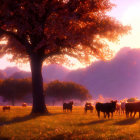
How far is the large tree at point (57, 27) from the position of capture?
24734mm

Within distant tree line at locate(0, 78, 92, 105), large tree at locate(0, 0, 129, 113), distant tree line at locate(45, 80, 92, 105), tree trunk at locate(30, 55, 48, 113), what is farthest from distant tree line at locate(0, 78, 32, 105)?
tree trunk at locate(30, 55, 48, 113)

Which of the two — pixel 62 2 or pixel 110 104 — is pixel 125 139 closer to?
pixel 110 104

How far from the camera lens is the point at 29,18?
26.0 m

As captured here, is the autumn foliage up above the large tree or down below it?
below

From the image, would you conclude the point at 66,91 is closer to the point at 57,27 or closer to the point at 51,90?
the point at 51,90

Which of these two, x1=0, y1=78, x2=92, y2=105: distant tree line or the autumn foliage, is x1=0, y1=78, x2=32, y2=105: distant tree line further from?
the autumn foliage

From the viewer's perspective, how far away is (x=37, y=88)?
97.2ft

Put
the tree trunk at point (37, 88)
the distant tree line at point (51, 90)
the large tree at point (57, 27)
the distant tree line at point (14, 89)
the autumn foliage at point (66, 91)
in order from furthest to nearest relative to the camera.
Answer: the autumn foliage at point (66, 91) → the distant tree line at point (51, 90) → the distant tree line at point (14, 89) → the tree trunk at point (37, 88) → the large tree at point (57, 27)

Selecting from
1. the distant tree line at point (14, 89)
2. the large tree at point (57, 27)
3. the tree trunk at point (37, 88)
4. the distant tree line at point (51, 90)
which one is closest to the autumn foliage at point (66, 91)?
the distant tree line at point (51, 90)

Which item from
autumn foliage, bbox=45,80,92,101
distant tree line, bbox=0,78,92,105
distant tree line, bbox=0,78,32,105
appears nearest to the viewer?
distant tree line, bbox=0,78,32,105

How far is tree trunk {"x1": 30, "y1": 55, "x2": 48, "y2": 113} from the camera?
29312 millimetres

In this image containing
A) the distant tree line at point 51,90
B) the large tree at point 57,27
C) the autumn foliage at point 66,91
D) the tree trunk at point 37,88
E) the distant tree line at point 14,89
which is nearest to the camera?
the large tree at point 57,27

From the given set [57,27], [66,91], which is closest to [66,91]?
[66,91]

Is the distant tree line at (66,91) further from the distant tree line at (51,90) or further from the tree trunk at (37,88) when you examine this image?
the tree trunk at (37,88)
